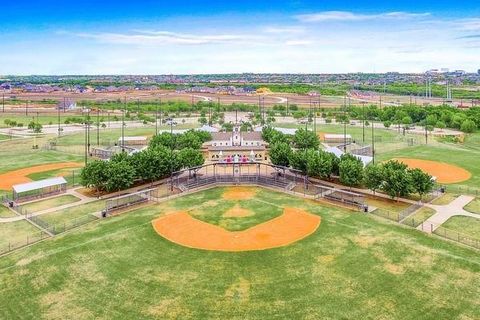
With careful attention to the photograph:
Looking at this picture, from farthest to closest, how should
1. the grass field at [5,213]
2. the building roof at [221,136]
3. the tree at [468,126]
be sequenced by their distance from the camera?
the tree at [468,126] < the building roof at [221,136] < the grass field at [5,213]

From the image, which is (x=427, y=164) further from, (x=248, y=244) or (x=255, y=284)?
(x=255, y=284)

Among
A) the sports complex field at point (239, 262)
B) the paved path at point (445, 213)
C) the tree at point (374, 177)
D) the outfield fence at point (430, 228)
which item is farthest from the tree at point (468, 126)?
the outfield fence at point (430, 228)

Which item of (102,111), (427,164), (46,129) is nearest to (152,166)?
(427,164)

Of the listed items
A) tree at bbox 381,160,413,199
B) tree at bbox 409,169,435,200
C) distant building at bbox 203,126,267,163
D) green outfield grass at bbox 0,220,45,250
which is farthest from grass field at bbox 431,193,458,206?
green outfield grass at bbox 0,220,45,250

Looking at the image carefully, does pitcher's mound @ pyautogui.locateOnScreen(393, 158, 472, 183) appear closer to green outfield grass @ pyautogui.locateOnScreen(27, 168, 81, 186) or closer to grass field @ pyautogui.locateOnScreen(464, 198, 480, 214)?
grass field @ pyautogui.locateOnScreen(464, 198, 480, 214)

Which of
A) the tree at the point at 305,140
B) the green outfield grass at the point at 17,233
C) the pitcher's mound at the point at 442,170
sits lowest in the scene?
the green outfield grass at the point at 17,233

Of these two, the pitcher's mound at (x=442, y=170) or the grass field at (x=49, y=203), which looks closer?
the grass field at (x=49, y=203)

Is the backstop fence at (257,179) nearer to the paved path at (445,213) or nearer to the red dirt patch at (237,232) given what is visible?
the red dirt patch at (237,232)
